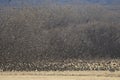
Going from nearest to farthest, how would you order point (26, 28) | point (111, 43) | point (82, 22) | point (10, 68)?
point (10, 68) → point (26, 28) → point (111, 43) → point (82, 22)

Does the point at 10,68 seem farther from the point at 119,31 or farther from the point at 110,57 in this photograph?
the point at 119,31

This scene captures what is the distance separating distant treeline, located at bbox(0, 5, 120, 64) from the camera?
4853cm

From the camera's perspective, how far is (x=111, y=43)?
5591 centimetres

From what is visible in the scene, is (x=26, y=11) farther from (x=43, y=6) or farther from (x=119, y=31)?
(x=119, y=31)

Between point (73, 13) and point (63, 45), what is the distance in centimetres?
1319

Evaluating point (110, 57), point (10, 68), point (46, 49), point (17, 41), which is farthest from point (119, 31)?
point (10, 68)

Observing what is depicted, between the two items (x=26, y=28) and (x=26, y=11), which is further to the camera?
(x=26, y=11)

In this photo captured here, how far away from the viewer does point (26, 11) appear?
5709 cm

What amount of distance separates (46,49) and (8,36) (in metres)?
5.94

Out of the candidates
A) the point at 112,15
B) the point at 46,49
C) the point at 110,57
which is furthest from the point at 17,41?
the point at 112,15

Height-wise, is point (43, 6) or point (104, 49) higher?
point (43, 6)

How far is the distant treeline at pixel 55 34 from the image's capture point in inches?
1911

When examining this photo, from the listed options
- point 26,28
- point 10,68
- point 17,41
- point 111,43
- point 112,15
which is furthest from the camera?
point 112,15

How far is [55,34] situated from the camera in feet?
190
